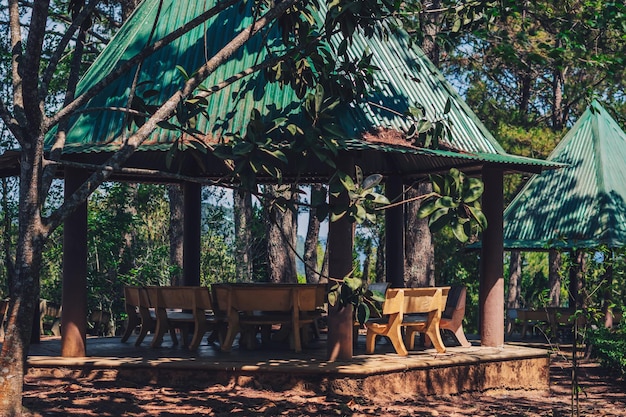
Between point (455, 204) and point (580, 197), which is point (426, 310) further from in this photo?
point (580, 197)

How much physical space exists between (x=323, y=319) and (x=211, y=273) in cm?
→ 1592

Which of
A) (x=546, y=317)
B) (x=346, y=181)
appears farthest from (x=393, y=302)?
(x=546, y=317)

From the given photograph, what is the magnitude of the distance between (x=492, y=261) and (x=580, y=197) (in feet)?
18.1

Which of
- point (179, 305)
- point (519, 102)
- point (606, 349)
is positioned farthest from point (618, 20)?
point (519, 102)

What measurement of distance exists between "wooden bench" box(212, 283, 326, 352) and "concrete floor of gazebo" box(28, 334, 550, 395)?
1.20 feet

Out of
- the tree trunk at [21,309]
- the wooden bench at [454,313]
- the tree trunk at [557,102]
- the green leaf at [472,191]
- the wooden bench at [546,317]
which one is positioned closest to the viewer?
the green leaf at [472,191]

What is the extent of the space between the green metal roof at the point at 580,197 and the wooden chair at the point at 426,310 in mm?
5256

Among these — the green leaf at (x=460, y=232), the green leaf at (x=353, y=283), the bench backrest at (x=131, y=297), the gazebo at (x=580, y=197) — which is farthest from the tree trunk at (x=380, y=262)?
the green leaf at (x=460, y=232)

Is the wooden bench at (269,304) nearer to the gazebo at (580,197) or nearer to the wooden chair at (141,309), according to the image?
the wooden chair at (141,309)

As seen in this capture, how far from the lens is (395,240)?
16.8 meters

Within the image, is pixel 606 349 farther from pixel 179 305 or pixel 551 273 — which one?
pixel 551 273

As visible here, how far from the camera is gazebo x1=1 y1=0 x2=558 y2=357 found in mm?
12633

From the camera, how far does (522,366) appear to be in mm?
13867

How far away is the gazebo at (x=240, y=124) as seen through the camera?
12.6 m
